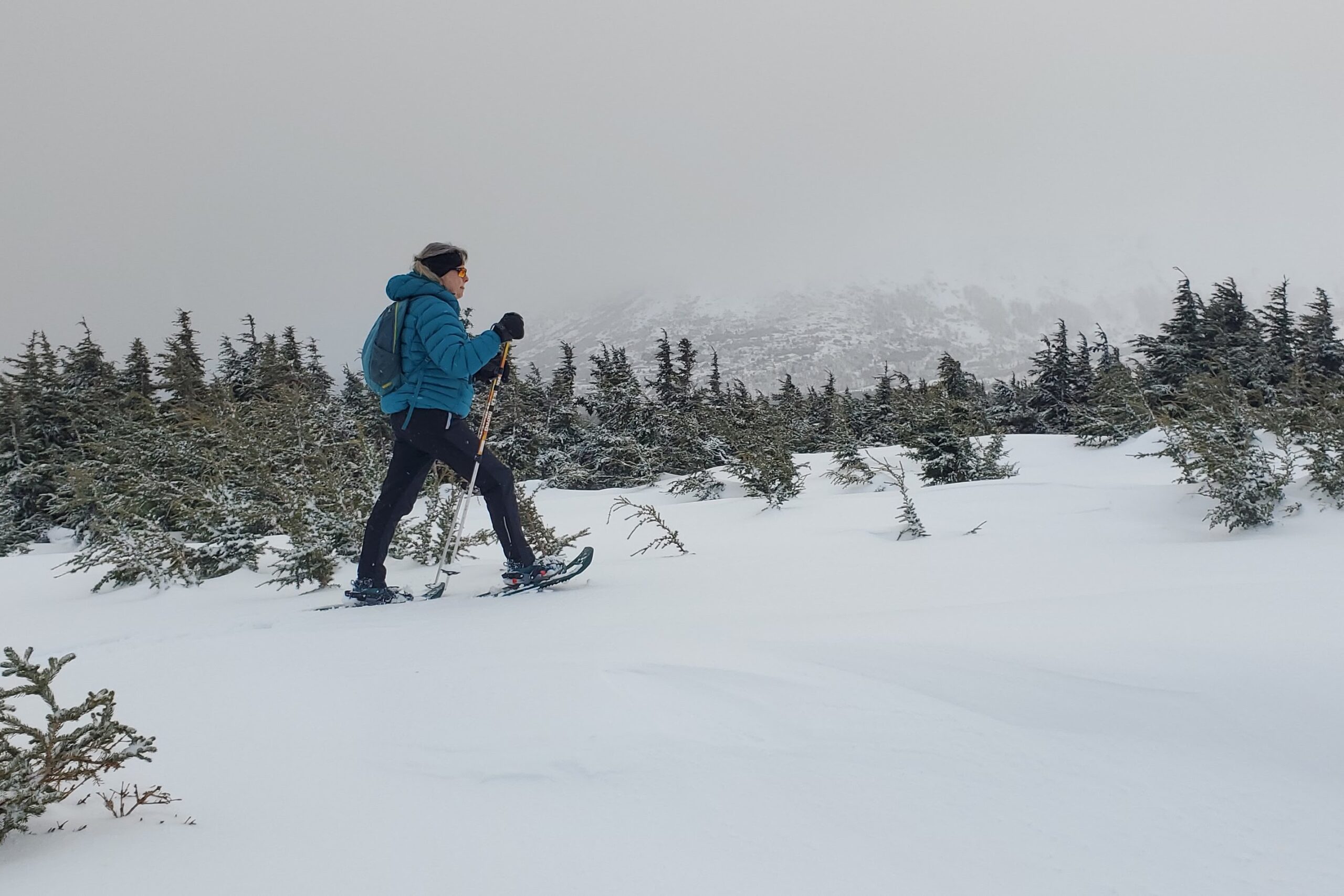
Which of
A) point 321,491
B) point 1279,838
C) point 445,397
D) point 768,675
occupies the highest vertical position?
point 445,397

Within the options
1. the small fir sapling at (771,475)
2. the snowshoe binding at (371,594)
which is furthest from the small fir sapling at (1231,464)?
the snowshoe binding at (371,594)

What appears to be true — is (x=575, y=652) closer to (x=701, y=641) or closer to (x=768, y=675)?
(x=701, y=641)

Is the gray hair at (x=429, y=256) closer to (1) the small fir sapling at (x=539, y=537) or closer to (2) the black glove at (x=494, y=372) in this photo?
(2) the black glove at (x=494, y=372)

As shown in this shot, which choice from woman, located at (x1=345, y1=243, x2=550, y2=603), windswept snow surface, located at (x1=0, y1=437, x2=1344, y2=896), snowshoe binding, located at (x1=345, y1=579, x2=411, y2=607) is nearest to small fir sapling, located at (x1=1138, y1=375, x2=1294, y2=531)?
windswept snow surface, located at (x1=0, y1=437, x2=1344, y2=896)

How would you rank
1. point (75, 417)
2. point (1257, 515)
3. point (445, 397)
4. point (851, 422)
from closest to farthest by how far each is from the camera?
point (445, 397) < point (1257, 515) < point (75, 417) < point (851, 422)

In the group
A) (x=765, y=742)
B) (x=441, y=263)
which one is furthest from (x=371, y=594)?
(x=765, y=742)

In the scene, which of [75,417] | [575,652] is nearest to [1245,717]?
→ [575,652]

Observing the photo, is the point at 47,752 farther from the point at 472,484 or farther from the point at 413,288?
the point at 413,288

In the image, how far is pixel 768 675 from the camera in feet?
6.60

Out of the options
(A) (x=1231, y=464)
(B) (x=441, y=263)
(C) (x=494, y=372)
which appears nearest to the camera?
(B) (x=441, y=263)

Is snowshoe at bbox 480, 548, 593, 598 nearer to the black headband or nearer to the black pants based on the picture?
the black pants

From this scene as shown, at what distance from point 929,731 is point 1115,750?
41 centimetres

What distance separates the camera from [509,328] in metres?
3.65

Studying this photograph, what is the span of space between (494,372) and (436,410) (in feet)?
1.59
